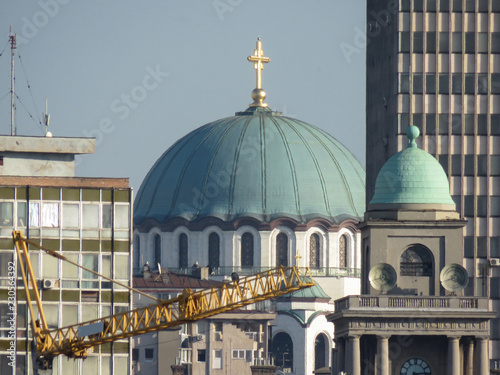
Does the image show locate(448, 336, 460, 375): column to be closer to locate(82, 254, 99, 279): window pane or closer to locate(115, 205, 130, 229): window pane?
locate(115, 205, 130, 229): window pane

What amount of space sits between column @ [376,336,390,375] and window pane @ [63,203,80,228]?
90.7 feet

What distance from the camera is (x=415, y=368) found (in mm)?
165250

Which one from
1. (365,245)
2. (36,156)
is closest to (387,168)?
(365,245)

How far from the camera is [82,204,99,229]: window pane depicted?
14662 centimetres

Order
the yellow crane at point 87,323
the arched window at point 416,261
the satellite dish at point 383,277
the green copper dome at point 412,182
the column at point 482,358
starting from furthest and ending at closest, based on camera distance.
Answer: the green copper dome at point 412,182 → the arched window at point 416,261 → the satellite dish at point 383,277 → the column at point 482,358 → the yellow crane at point 87,323

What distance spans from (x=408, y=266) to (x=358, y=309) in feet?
15.7

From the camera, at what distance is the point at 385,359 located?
6471 inches

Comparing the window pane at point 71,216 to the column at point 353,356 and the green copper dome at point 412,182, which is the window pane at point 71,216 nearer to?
the column at point 353,356

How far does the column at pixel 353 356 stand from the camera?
544 ft

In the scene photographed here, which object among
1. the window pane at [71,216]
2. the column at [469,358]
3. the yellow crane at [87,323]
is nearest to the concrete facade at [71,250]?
the window pane at [71,216]

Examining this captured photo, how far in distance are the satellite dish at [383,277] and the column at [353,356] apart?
375 centimetres

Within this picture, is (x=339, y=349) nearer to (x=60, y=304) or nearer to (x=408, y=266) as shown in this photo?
(x=408, y=266)

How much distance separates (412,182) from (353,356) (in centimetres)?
1298

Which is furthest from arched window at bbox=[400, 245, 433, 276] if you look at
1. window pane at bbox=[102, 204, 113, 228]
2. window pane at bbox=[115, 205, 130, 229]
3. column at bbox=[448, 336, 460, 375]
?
window pane at bbox=[102, 204, 113, 228]
